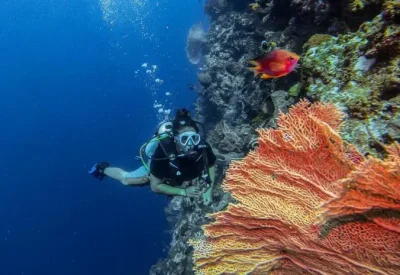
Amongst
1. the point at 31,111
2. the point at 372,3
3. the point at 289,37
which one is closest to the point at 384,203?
the point at 372,3

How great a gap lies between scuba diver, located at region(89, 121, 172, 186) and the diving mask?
1.53 ft

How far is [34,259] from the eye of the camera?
44906 mm

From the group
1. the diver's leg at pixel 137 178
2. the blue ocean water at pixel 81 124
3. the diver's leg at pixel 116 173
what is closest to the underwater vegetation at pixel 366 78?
the diver's leg at pixel 137 178

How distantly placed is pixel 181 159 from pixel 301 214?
316cm

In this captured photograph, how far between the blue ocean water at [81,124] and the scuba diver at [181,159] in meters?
19.9

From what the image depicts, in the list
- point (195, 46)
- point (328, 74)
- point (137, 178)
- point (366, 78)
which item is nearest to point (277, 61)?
point (328, 74)

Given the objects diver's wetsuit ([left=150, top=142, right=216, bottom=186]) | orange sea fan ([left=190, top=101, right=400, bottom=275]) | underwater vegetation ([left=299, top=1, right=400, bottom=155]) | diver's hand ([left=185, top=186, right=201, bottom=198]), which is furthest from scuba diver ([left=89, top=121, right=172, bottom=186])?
orange sea fan ([left=190, top=101, right=400, bottom=275])

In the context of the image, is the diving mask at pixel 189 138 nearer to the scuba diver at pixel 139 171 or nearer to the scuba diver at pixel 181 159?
the scuba diver at pixel 181 159

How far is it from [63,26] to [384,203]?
115721 mm

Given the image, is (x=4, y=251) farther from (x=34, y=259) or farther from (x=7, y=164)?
(x=7, y=164)

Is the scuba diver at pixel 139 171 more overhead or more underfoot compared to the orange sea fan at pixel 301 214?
more overhead

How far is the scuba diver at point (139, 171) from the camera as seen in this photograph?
5530 mm

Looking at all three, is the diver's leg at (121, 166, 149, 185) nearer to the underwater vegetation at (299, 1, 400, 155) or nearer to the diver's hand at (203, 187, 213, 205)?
the diver's hand at (203, 187, 213, 205)

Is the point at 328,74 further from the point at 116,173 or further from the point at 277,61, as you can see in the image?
the point at 116,173
